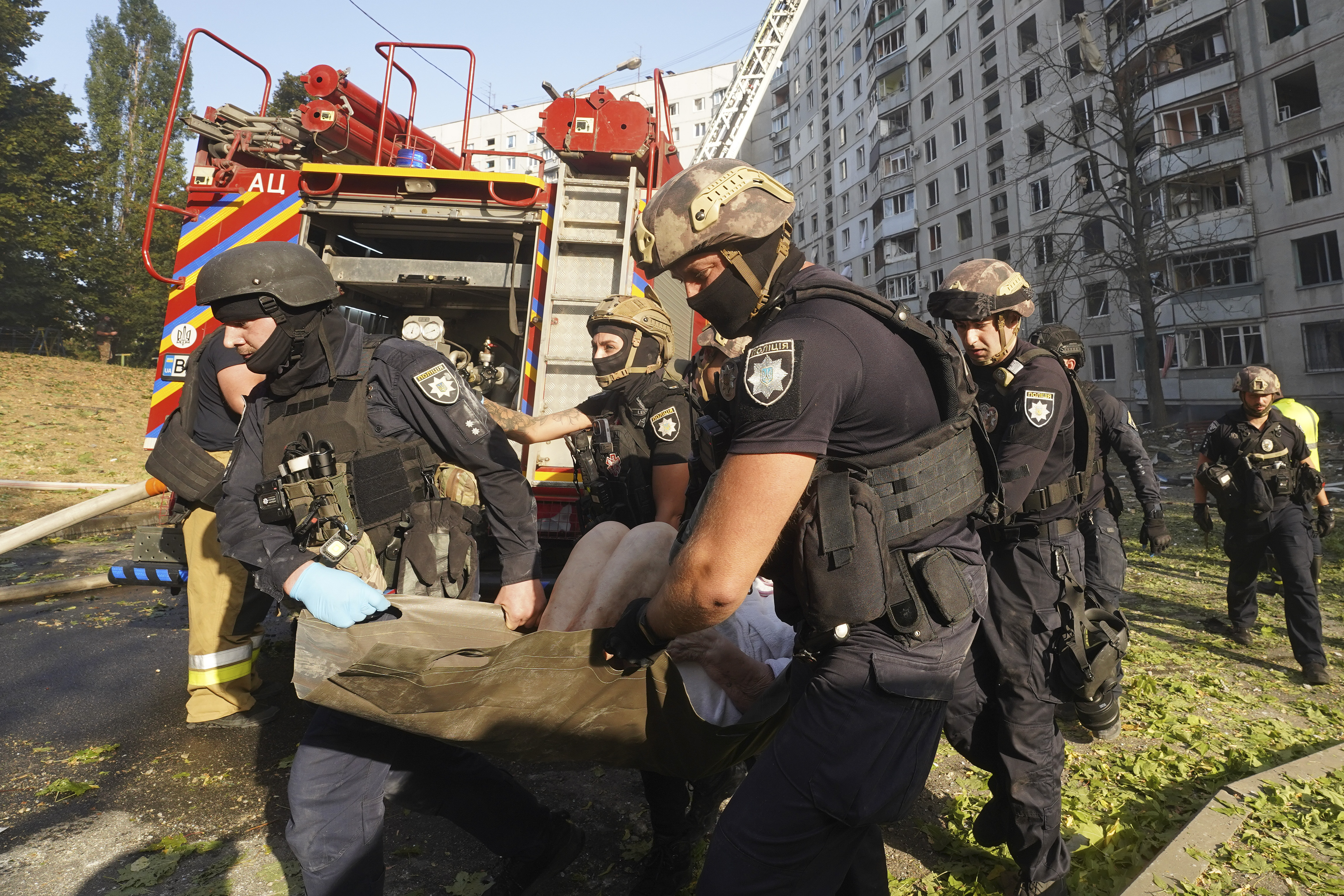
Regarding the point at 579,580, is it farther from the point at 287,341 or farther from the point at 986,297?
the point at 986,297

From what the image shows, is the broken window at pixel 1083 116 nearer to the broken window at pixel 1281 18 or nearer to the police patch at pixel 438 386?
the broken window at pixel 1281 18

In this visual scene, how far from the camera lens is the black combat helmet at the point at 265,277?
2.20 metres

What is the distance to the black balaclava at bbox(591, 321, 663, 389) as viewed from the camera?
365 cm

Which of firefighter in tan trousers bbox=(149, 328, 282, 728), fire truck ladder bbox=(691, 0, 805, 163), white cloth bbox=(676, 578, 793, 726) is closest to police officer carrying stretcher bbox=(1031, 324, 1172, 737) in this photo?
white cloth bbox=(676, 578, 793, 726)

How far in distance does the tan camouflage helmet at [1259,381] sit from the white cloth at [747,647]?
4.48 metres

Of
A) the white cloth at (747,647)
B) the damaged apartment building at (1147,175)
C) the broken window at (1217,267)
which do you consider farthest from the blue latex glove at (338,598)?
the broken window at (1217,267)

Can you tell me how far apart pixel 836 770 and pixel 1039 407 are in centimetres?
193

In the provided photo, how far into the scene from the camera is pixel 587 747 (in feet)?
6.49

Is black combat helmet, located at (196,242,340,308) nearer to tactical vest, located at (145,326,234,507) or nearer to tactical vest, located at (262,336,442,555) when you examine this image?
tactical vest, located at (262,336,442,555)

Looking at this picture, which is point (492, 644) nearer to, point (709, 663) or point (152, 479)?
point (709, 663)

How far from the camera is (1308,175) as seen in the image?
68.3 feet

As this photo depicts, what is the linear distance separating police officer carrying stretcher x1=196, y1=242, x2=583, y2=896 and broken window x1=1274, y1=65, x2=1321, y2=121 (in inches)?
1060

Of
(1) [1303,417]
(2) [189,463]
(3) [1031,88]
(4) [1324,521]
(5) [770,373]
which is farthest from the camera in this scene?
(3) [1031,88]

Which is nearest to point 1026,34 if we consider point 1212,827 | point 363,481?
point 1212,827
